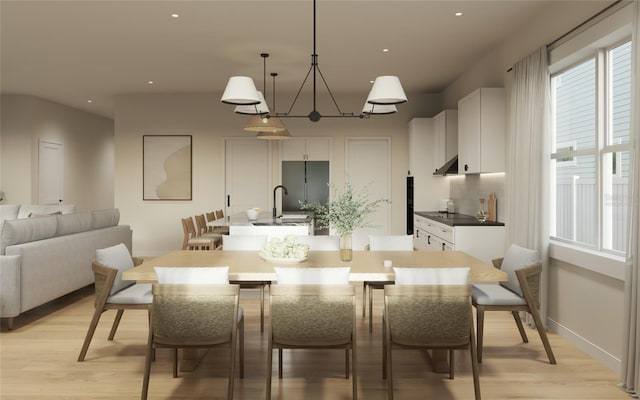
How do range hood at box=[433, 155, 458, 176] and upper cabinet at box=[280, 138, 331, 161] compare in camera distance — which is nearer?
range hood at box=[433, 155, 458, 176]

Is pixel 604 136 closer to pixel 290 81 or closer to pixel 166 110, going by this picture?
pixel 290 81

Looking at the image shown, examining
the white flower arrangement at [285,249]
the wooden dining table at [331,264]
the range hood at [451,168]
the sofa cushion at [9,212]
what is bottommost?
the wooden dining table at [331,264]

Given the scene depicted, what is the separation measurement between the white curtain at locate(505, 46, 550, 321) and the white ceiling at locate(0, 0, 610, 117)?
652 mm

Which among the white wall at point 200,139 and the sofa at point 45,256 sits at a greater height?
the white wall at point 200,139

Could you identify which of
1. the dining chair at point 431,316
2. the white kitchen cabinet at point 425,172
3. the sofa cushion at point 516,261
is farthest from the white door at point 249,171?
the dining chair at point 431,316

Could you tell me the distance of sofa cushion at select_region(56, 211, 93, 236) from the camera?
4963 mm

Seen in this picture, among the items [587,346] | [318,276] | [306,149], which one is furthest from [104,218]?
[587,346]

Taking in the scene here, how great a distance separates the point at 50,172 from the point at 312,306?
9158 millimetres

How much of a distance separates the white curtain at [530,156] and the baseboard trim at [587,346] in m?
0.13

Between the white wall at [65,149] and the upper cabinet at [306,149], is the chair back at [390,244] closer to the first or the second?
the upper cabinet at [306,149]

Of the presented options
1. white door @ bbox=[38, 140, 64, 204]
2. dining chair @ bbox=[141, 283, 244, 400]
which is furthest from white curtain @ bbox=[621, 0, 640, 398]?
white door @ bbox=[38, 140, 64, 204]

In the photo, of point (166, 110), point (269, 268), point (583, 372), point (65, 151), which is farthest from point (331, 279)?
point (65, 151)

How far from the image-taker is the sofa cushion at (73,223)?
496 centimetres

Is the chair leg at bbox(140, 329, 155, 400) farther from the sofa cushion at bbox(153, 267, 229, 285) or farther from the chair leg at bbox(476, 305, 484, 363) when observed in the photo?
the chair leg at bbox(476, 305, 484, 363)
